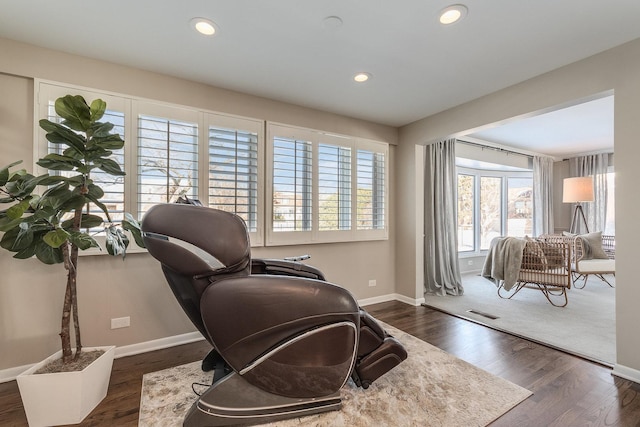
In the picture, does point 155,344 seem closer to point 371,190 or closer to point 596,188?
point 371,190

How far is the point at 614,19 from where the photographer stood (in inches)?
72.1

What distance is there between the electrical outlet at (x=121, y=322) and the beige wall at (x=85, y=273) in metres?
0.03

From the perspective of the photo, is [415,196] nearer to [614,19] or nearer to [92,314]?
[614,19]

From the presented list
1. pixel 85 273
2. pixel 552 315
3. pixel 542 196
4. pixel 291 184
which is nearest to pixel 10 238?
pixel 85 273

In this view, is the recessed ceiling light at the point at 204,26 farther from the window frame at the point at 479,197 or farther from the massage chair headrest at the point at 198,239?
the window frame at the point at 479,197

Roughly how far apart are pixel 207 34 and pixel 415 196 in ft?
9.73

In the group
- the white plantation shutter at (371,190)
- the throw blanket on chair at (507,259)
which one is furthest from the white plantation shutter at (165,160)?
the throw blanket on chair at (507,259)

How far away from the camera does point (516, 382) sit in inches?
78.4

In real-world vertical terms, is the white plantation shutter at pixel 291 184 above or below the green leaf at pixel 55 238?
above

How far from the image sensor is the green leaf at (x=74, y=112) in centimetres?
170

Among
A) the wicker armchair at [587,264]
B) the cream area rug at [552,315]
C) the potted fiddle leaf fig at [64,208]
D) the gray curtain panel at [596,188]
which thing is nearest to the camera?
the potted fiddle leaf fig at [64,208]

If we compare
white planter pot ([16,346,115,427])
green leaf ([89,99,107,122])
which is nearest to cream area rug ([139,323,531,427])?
white planter pot ([16,346,115,427])

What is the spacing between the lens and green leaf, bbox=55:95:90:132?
170 cm

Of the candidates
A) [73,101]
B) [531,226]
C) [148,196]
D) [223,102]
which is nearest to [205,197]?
[148,196]
